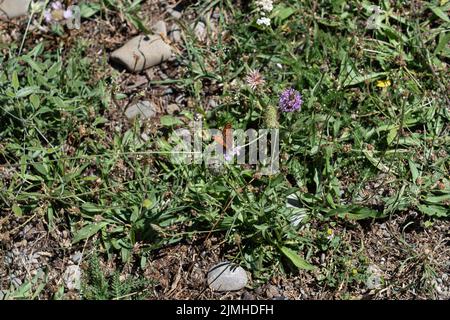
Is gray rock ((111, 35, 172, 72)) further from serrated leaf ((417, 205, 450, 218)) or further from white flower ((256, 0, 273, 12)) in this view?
serrated leaf ((417, 205, 450, 218))

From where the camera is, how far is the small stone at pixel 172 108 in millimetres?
4129

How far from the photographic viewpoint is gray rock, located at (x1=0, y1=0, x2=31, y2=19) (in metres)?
4.39

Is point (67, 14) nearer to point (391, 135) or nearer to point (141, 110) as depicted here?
point (141, 110)

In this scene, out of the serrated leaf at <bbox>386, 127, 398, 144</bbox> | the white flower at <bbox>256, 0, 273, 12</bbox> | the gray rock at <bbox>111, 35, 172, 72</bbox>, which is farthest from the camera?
the gray rock at <bbox>111, 35, 172, 72</bbox>

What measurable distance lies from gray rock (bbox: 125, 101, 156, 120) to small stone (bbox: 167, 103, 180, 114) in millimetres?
89

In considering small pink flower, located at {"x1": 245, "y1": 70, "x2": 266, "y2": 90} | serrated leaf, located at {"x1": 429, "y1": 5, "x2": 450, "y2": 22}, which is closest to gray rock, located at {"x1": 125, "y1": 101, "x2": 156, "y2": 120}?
small pink flower, located at {"x1": 245, "y1": 70, "x2": 266, "y2": 90}

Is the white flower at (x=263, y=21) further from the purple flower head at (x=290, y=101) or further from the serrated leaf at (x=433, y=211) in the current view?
the serrated leaf at (x=433, y=211)

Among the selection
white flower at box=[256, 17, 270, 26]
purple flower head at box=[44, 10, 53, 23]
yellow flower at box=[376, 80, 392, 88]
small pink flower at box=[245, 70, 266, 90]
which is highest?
purple flower head at box=[44, 10, 53, 23]

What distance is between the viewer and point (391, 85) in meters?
4.05

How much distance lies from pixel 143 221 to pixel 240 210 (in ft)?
1.75

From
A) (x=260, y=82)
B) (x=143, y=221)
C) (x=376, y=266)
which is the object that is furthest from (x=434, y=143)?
(x=143, y=221)

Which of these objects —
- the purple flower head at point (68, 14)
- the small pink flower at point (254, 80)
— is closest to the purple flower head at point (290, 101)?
the small pink flower at point (254, 80)
